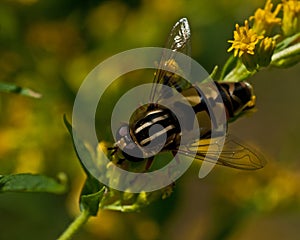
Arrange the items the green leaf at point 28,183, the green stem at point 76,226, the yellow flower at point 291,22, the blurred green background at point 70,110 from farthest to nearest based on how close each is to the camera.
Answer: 1. the blurred green background at point 70,110
2. the yellow flower at point 291,22
3. the green stem at point 76,226
4. the green leaf at point 28,183

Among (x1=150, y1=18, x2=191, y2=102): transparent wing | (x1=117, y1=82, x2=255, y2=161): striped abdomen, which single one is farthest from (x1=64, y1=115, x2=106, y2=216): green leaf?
(x1=150, y1=18, x2=191, y2=102): transparent wing

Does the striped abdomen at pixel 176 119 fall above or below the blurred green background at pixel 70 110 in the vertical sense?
above

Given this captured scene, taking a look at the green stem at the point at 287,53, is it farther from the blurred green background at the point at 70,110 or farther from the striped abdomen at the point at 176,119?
the blurred green background at the point at 70,110

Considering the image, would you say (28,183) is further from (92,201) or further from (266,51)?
(266,51)

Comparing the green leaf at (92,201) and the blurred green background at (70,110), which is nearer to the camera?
the green leaf at (92,201)

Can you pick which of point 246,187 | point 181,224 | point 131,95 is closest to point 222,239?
point 246,187

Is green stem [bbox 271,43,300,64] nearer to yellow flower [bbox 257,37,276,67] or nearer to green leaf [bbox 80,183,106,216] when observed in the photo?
yellow flower [bbox 257,37,276,67]

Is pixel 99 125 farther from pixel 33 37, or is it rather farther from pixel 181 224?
pixel 181 224

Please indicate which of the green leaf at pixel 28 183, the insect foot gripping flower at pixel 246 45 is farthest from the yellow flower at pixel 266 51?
the green leaf at pixel 28 183
